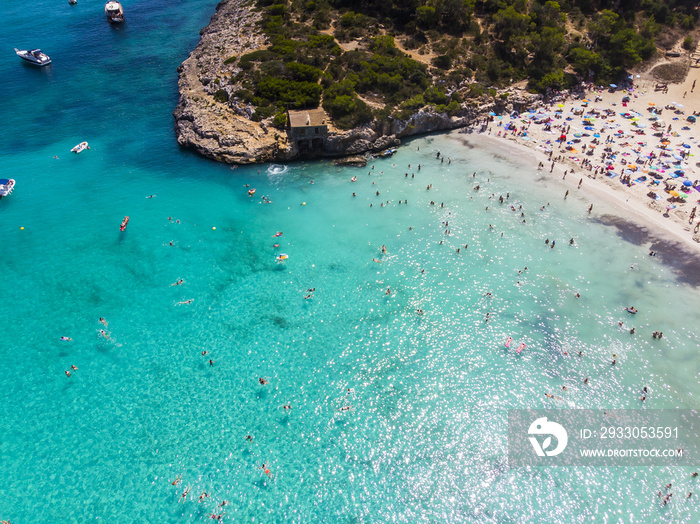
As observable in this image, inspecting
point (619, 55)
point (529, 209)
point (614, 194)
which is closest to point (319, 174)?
point (529, 209)

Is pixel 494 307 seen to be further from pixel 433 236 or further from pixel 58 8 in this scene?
pixel 58 8

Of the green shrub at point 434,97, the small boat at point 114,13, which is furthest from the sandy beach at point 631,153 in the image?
the small boat at point 114,13

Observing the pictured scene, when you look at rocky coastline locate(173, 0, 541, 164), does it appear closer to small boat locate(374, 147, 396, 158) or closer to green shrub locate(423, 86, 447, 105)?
small boat locate(374, 147, 396, 158)

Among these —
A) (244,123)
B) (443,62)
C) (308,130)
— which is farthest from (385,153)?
(443,62)

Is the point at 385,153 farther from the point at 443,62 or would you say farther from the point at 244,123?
the point at 443,62

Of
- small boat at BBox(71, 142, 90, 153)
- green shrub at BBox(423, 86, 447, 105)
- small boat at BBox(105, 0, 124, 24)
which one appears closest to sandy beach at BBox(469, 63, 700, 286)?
green shrub at BBox(423, 86, 447, 105)
